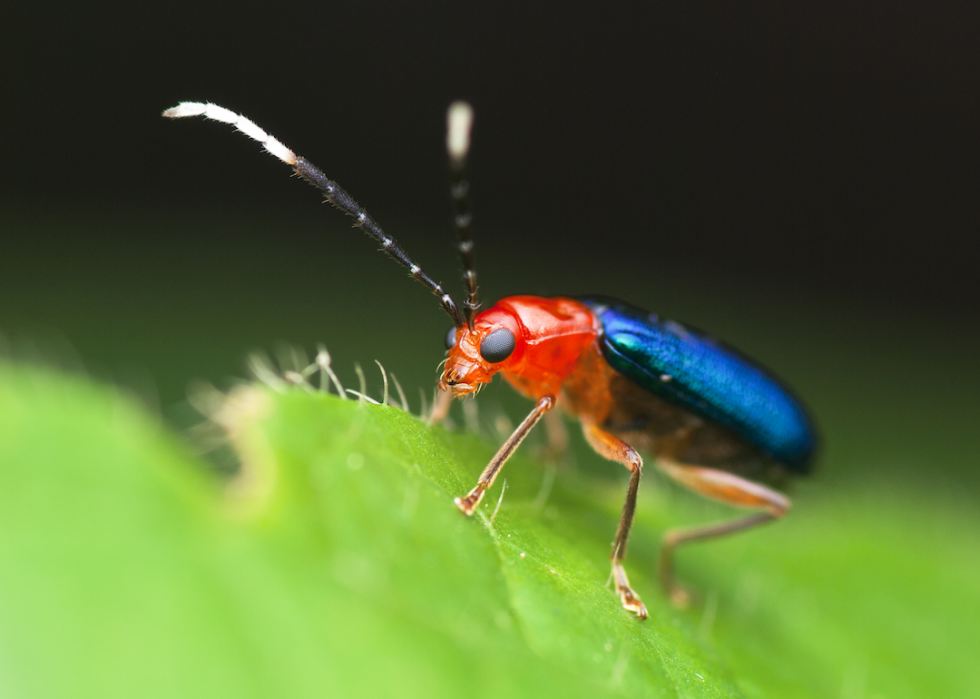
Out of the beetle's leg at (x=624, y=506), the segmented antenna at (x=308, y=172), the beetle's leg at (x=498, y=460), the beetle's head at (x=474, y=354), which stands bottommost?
the beetle's leg at (x=624, y=506)

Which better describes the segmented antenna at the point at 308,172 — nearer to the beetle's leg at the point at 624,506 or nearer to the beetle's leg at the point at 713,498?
the beetle's leg at the point at 624,506

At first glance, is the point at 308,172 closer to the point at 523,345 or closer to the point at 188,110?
the point at 188,110

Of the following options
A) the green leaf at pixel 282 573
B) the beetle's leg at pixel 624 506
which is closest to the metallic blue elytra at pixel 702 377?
the beetle's leg at pixel 624 506

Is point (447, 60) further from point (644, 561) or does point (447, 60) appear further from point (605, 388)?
point (644, 561)

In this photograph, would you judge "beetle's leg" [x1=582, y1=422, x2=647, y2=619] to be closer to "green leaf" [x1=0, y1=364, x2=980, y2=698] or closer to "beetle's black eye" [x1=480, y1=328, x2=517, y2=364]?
"green leaf" [x1=0, y1=364, x2=980, y2=698]

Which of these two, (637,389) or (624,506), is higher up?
(637,389)

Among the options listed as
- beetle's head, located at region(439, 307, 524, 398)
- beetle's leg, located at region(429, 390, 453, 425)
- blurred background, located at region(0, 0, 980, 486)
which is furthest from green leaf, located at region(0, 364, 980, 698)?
blurred background, located at region(0, 0, 980, 486)

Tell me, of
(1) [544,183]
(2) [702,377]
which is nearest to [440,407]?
(2) [702,377]

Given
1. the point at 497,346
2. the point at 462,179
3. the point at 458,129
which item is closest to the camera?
the point at 458,129
